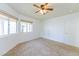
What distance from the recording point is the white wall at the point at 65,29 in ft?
15.8

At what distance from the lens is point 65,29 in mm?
5594

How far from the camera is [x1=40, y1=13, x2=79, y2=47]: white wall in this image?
4.81 metres

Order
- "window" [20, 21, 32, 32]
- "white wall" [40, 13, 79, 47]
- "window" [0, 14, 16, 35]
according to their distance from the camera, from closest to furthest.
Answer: "window" [0, 14, 16, 35] < "white wall" [40, 13, 79, 47] < "window" [20, 21, 32, 32]

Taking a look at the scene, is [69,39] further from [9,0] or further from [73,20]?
[9,0]

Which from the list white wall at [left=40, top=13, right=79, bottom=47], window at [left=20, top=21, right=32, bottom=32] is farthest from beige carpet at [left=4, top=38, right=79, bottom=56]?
window at [left=20, top=21, right=32, bottom=32]

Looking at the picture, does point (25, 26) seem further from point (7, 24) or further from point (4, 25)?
point (4, 25)

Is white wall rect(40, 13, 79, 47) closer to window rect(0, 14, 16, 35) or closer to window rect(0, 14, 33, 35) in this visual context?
window rect(0, 14, 33, 35)

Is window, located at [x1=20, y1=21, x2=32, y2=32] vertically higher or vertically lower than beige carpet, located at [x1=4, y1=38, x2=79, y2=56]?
higher

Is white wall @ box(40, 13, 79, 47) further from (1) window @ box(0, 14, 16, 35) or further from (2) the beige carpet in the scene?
(1) window @ box(0, 14, 16, 35)

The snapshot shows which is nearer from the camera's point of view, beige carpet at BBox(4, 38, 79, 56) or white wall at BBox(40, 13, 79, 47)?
beige carpet at BBox(4, 38, 79, 56)

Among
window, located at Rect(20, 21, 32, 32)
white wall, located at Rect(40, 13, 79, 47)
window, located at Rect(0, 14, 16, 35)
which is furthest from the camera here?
window, located at Rect(20, 21, 32, 32)

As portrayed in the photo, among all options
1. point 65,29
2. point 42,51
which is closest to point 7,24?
point 42,51

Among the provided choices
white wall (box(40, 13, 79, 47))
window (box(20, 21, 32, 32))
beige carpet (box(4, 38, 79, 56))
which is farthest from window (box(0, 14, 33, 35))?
white wall (box(40, 13, 79, 47))

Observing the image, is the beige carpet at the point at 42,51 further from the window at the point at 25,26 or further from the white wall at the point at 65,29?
the window at the point at 25,26
